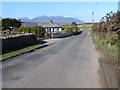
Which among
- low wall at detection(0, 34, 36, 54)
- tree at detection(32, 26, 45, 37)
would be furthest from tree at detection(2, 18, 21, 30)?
low wall at detection(0, 34, 36, 54)

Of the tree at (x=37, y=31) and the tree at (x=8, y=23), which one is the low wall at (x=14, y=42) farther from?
the tree at (x=8, y=23)

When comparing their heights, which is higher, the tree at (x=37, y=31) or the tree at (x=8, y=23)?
the tree at (x=8, y=23)

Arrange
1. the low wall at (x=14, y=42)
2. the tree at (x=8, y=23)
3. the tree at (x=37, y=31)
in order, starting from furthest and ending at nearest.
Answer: the tree at (x=8, y=23) < the tree at (x=37, y=31) < the low wall at (x=14, y=42)

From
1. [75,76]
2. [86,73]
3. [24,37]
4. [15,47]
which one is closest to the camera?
[75,76]

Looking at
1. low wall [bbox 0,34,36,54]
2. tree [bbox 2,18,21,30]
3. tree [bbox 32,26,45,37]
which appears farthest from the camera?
tree [bbox 2,18,21,30]

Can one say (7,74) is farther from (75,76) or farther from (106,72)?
(106,72)

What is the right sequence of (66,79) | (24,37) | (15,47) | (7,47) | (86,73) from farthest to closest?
(24,37) → (15,47) → (7,47) → (86,73) → (66,79)

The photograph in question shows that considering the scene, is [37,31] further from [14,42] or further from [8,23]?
[8,23]

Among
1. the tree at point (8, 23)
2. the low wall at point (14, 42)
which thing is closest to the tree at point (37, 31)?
the low wall at point (14, 42)

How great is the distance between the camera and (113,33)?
1955cm

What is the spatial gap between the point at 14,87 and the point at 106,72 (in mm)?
5367

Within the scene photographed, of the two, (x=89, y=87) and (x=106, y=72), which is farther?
(x=106, y=72)

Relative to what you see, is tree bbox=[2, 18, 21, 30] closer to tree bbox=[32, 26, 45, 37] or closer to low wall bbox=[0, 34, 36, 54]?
tree bbox=[32, 26, 45, 37]

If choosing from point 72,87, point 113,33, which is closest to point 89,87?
point 72,87
